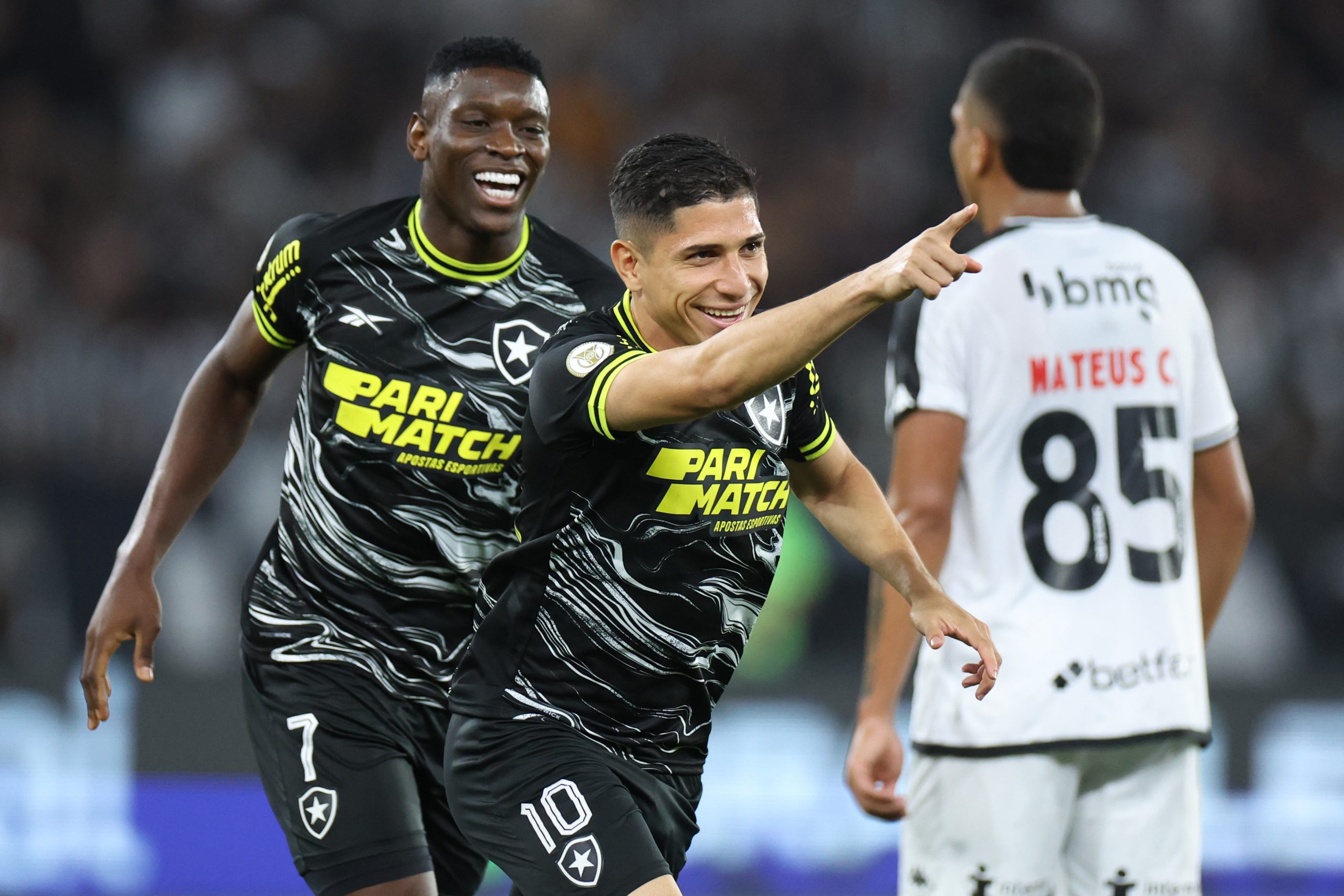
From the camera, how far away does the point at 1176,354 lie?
13.5 feet

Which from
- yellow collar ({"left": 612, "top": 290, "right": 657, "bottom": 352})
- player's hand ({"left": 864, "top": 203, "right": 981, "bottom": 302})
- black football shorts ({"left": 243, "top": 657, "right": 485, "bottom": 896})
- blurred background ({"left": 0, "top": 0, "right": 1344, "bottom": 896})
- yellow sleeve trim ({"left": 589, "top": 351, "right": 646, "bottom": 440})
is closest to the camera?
player's hand ({"left": 864, "top": 203, "right": 981, "bottom": 302})

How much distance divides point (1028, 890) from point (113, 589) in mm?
2343

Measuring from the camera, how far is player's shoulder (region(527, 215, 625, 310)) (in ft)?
13.0

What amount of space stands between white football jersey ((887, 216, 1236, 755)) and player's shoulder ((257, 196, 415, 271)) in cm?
132

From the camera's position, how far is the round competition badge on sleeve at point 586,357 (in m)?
3.09

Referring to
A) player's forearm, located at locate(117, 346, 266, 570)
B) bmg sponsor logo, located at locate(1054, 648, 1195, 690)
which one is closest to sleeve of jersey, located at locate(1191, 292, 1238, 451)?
bmg sponsor logo, located at locate(1054, 648, 1195, 690)

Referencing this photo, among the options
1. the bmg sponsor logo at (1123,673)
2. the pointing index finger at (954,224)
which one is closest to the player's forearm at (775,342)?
the pointing index finger at (954,224)

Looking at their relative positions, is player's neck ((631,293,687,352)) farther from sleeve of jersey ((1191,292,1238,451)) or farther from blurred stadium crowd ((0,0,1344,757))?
blurred stadium crowd ((0,0,1344,757))

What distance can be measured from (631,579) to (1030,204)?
164 centimetres

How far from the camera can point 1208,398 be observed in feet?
14.0

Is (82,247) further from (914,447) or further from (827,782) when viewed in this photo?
(914,447)

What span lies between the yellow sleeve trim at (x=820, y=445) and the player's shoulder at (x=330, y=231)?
4.04 feet

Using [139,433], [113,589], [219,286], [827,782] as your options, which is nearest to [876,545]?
[113,589]

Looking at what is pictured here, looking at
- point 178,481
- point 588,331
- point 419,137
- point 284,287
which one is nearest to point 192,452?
point 178,481
